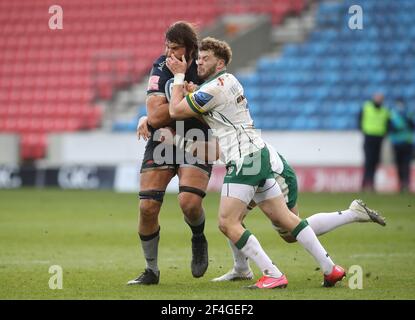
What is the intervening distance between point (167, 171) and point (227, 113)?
844 mm

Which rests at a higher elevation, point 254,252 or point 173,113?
point 173,113

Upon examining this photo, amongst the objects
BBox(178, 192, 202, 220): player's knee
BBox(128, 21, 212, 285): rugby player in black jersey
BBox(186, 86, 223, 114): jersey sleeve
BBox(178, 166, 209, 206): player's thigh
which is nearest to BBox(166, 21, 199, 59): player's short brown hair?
BBox(128, 21, 212, 285): rugby player in black jersey

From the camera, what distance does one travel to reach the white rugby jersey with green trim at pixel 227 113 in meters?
7.79

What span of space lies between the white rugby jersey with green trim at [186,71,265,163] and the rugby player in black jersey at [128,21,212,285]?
45cm

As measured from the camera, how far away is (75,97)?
88.1 ft

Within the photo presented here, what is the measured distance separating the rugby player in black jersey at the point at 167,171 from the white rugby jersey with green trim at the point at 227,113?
0.45 m

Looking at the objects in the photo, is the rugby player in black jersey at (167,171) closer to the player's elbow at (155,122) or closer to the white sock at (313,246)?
the player's elbow at (155,122)

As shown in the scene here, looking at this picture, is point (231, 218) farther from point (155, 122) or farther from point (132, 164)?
point (132, 164)

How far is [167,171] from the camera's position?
330 inches

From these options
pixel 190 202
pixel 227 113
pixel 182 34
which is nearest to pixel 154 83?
pixel 182 34

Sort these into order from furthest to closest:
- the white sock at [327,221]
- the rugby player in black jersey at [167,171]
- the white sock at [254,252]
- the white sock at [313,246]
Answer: the white sock at [327,221], the rugby player in black jersey at [167,171], the white sock at [313,246], the white sock at [254,252]

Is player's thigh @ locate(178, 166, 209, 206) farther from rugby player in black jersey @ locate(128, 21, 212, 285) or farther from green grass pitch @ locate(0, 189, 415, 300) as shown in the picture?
green grass pitch @ locate(0, 189, 415, 300)

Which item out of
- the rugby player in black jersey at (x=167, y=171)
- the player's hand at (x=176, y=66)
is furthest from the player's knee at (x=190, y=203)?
the player's hand at (x=176, y=66)

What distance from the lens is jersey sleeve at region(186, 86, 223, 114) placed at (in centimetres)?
777
